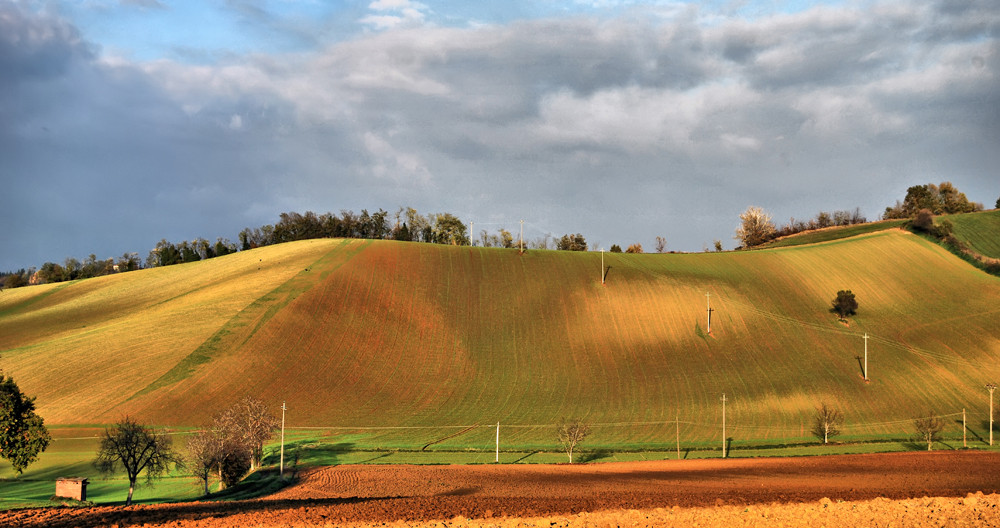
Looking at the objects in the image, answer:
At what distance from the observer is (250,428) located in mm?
46469

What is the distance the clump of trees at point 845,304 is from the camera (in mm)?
92312

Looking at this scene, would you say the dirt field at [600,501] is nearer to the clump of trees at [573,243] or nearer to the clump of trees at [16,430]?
the clump of trees at [16,430]

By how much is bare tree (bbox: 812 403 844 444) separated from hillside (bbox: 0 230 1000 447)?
1.56 meters

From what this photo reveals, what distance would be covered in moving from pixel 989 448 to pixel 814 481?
30.7 metres

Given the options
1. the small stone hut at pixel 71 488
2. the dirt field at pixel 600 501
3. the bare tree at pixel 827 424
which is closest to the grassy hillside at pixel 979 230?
the bare tree at pixel 827 424

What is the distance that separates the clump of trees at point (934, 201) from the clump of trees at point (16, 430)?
16750cm

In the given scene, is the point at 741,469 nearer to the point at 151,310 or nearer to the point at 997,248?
the point at 151,310

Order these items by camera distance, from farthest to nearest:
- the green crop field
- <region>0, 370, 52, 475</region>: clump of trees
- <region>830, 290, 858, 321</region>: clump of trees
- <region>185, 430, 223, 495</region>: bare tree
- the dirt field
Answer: <region>830, 290, 858, 321</region>: clump of trees, the green crop field, <region>0, 370, 52, 475</region>: clump of trees, <region>185, 430, 223, 495</region>: bare tree, the dirt field

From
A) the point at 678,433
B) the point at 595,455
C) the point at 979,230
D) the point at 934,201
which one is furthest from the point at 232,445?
the point at 934,201

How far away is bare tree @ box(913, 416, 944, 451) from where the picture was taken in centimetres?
6136

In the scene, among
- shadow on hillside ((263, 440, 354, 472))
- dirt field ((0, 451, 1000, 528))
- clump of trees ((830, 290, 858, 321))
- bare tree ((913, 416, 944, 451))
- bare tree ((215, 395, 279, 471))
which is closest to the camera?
dirt field ((0, 451, 1000, 528))

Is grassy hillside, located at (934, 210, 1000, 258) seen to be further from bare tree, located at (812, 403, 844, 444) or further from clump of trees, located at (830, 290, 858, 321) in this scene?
bare tree, located at (812, 403, 844, 444)

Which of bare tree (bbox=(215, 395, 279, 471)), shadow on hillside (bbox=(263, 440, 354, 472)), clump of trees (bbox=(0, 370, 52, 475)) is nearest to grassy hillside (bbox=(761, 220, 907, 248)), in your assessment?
shadow on hillside (bbox=(263, 440, 354, 472))

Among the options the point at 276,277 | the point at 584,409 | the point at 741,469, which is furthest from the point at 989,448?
the point at 276,277
